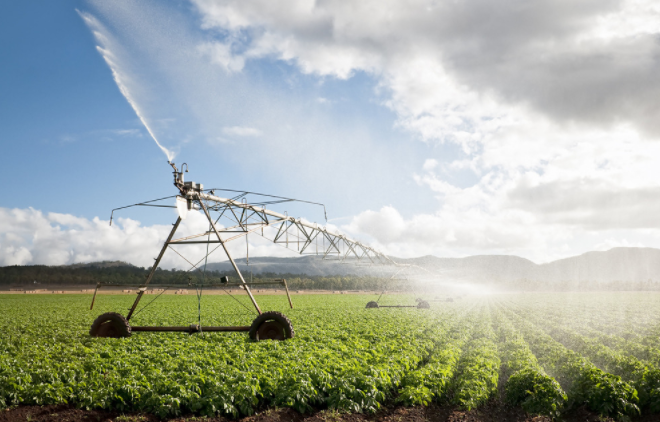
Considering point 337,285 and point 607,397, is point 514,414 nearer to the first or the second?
point 607,397

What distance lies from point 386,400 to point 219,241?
10.2 m

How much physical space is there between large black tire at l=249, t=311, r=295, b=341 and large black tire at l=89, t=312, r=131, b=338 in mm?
5807

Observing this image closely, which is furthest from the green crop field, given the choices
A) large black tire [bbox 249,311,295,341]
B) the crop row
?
large black tire [bbox 249,311,295,341]

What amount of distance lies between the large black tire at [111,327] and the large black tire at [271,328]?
581 centimetres

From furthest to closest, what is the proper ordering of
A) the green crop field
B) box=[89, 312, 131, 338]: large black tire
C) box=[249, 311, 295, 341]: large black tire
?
box=[89, 312, 131, 338]: large black tire → box=[249, 311, 295, 341]: large black tire → the green crop field

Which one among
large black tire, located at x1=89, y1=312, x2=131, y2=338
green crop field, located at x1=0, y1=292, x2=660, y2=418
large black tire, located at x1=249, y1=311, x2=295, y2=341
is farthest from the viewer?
large black tire, located at x1=89, y1=312, x2=131, y2=338

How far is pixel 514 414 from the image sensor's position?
1071cm

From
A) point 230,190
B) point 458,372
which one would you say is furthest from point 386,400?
point 230,190

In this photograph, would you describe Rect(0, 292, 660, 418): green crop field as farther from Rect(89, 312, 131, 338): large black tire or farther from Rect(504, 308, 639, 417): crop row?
Rect(89, 312, 131, 338): large black tire

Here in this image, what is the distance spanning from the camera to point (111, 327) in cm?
1808

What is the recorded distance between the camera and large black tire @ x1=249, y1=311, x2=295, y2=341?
1716cm

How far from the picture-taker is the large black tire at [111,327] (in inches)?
702

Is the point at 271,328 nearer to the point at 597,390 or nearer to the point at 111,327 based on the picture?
the point at 111,327

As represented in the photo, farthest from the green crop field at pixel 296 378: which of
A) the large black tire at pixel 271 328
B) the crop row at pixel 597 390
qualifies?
the large black tire at pixel 271 328
